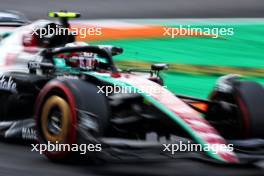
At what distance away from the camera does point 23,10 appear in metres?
15.9

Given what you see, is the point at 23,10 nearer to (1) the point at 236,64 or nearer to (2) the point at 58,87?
(1) the point at 236,64

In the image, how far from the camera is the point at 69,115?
20.7 ft

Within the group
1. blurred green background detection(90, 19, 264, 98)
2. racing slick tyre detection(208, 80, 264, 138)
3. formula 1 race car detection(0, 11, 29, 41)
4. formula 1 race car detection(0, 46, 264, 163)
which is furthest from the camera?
blurred green background detection(90, 19, 264, 98)

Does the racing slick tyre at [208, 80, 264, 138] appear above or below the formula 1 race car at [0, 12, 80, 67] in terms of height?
below

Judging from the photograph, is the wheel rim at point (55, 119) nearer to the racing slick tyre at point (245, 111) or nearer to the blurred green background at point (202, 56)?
the racing slick tyre at point (245, 111)

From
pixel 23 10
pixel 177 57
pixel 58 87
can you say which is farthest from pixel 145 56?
pixel 58 87

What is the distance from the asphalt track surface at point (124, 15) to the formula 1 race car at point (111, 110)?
186 millimetres

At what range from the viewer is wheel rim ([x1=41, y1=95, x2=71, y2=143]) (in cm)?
632

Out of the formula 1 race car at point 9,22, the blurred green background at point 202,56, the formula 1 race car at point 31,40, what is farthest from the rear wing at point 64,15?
the blurred green background at point 202,56

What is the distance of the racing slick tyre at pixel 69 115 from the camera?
20.4 feet

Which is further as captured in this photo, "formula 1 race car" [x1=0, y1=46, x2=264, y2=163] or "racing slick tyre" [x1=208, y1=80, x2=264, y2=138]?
"racing slick tyre" [x1=208, y1=80, x2=264, y2=138]

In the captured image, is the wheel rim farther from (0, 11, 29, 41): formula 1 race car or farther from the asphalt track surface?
(0, 11, 29, 41): formula 1 race car

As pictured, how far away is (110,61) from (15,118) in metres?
1.13

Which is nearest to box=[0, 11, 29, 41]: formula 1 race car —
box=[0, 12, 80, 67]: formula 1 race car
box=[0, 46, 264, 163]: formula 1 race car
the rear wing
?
box=[0, 12, 80, 67]: formula 1 race car
